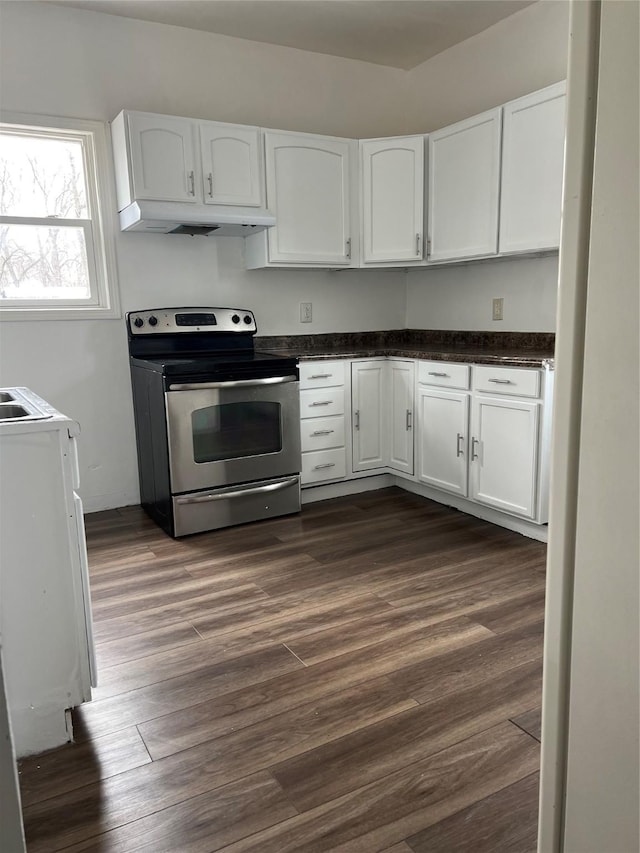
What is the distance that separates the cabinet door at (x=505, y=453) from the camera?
2.87 metres

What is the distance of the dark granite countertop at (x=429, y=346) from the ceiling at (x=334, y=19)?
170 cm

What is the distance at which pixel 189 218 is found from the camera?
3.14 metres

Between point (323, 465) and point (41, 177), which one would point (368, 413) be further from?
point (41, 177)

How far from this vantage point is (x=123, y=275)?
346cm

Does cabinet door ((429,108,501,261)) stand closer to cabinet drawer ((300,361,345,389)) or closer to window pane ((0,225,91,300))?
cabinet drawer ((300,361,345,389))

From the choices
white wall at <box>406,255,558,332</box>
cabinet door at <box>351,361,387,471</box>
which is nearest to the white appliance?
cabinet door at <box>351,361,387,471</box>

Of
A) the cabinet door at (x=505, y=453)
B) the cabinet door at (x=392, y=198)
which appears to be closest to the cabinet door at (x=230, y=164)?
the cabinet door at (x=392, y=198)

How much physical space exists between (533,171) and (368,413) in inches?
60.2

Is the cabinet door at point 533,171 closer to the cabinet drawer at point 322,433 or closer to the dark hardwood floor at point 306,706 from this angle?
the cabinet drawer at point 322,433

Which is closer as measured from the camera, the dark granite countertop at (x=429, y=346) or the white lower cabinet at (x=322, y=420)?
the dark granite countertop at (x=429, y=346)

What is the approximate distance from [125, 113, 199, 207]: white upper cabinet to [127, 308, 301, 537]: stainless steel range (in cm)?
63

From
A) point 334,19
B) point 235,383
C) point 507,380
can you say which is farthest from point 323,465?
point 334,19

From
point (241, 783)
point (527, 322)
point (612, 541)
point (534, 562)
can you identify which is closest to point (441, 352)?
point (527, 322)

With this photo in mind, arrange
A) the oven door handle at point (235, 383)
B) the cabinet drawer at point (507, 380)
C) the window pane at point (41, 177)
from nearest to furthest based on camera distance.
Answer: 1. the cabinet drawer at point (507, 380)
2. the oven door handle at point (235, 383)
3. the window pane at point (41, 177)
